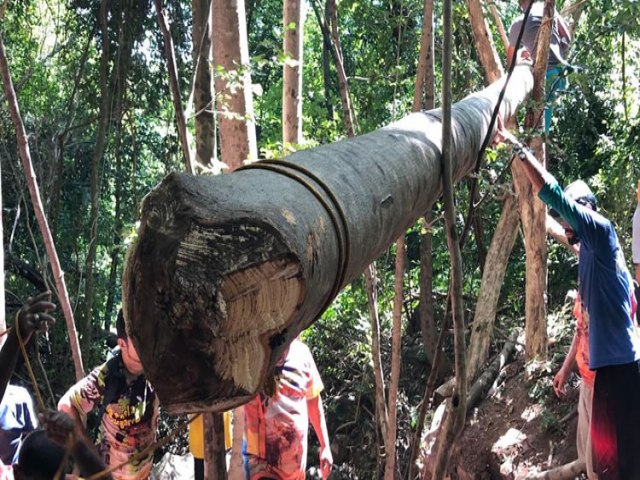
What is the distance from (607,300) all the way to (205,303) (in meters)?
3.28

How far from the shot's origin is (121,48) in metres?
8.50

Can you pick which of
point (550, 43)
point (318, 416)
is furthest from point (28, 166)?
point (550, 43)

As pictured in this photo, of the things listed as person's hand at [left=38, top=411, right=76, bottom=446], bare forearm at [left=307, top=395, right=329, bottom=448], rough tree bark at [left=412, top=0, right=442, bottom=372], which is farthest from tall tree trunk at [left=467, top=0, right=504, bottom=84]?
person's hand at [left=38, top=411, right=76, bottom=446]

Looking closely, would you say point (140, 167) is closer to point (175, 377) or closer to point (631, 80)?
point (631, 80)

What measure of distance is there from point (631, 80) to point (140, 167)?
6686 mm

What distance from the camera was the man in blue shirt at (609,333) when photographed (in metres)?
3.71

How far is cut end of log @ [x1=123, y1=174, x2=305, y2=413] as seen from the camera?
0.99 meters

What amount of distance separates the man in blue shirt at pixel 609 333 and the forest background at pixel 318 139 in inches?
160

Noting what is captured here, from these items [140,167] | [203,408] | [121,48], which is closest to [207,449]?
[203,408]

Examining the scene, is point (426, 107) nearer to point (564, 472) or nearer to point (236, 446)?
point (564, 472)

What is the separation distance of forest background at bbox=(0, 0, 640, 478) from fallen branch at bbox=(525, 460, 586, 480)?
2677 mm

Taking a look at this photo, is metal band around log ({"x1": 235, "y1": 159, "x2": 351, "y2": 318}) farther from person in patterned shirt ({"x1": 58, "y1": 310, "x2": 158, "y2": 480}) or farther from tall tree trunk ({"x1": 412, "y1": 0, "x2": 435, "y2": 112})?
tall tree trunk ({"x1": 412, "y1": 0, "x2": 435, "y2": 112})

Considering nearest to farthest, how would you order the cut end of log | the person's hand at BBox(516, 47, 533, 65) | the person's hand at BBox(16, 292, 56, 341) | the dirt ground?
the cut end of log → the person's hand at BBox(16, 292, 56, 341) → the person's hand at BBox(516, 47, 533, 65) → the dirt ground

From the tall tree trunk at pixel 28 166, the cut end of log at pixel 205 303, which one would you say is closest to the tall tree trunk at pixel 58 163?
the tall tree trunk at pixel 28 166
